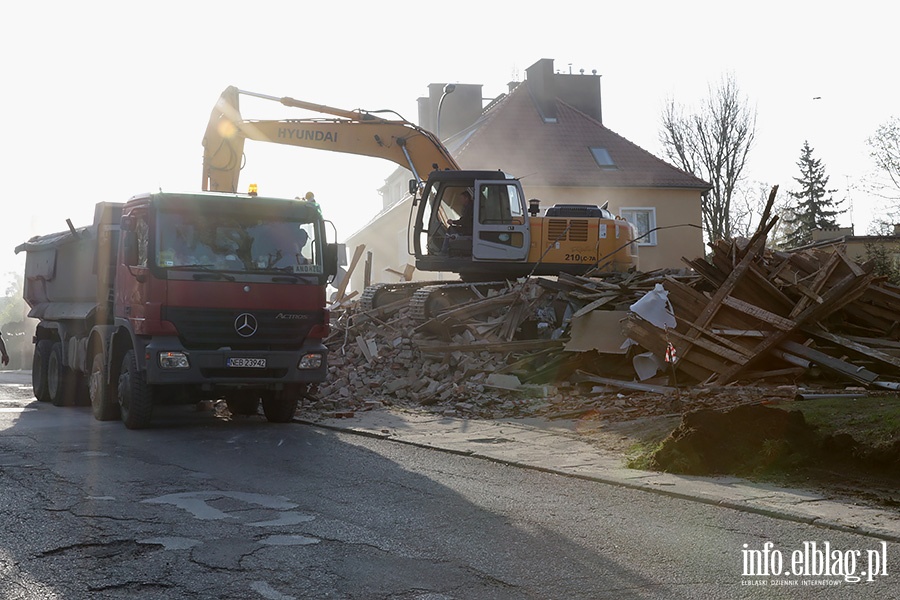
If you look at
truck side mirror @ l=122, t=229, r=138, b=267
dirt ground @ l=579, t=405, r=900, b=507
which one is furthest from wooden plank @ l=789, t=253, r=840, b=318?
truck side mirror @ l=122, t=229, r=138, b=267

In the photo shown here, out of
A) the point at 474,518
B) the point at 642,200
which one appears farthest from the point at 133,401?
the point at 642,200

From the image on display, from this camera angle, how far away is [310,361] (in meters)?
13.6

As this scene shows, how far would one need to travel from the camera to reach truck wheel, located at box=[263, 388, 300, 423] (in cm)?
1420

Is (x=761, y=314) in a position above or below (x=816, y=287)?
below

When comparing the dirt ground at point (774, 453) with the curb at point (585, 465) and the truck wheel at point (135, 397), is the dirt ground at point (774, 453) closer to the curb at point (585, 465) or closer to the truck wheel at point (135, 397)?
the curb at point (585, 465)

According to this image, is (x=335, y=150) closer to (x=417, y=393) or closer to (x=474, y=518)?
(x=417, y=393)

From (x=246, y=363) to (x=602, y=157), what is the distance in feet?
109

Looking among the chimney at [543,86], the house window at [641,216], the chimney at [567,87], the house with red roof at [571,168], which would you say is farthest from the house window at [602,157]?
the chimney at [567,87]

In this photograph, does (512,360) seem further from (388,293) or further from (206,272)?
(206,272)

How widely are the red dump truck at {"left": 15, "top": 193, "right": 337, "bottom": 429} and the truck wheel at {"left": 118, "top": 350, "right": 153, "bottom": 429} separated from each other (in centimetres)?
1

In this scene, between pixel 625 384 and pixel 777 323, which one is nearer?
pixel 777 323

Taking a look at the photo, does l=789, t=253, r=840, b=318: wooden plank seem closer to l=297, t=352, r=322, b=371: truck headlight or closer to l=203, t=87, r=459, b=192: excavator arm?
l=297, t=352, r=322, b=371: truck headlight

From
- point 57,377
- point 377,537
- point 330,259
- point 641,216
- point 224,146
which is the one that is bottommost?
point 377,537

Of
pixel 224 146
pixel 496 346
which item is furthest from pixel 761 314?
pixel 224 146
